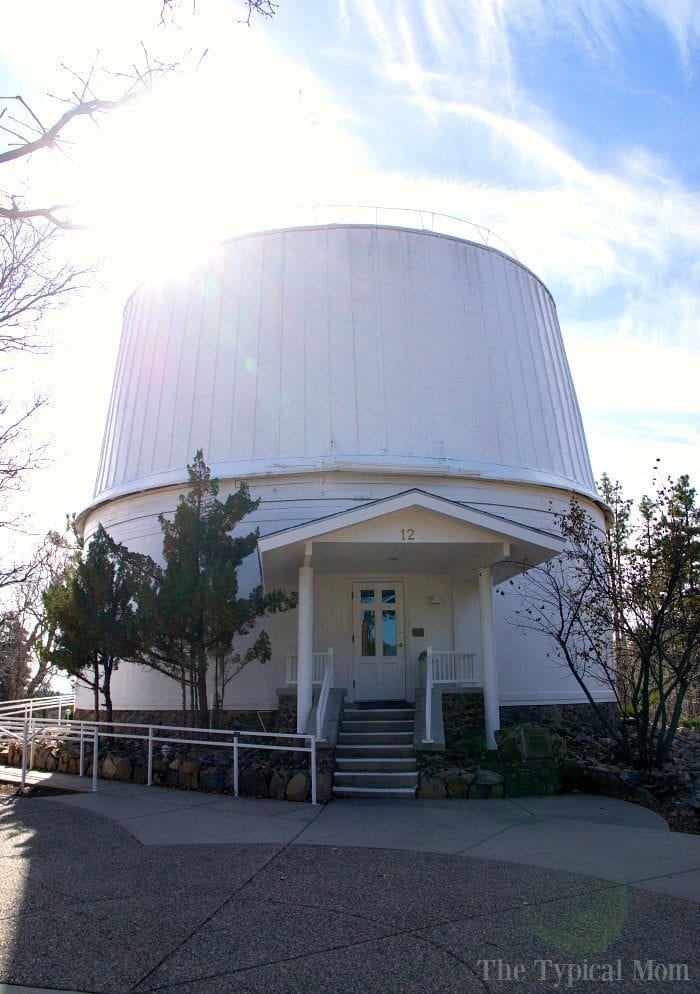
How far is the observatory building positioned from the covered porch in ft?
0.14

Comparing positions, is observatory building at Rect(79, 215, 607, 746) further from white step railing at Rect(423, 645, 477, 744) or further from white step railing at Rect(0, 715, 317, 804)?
white step railing at Rect(0, 715, 317, 804)

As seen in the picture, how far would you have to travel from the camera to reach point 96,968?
13.9 ft

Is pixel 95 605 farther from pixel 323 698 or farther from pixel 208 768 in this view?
pixel 323 698

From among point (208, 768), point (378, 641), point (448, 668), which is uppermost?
point (378, 641)

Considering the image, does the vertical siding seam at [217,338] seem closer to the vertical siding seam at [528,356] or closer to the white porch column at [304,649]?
the white porch column at [304,649]

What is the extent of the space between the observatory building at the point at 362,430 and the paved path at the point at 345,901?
4312mm

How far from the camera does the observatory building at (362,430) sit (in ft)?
45.4

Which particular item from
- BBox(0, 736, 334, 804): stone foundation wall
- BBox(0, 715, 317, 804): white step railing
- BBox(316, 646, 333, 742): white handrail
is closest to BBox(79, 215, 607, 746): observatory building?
BBox(316, 646, 333, 742): white handrail

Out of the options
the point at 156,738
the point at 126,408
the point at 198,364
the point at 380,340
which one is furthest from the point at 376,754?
the point at 126,408

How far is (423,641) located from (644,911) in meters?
8.91

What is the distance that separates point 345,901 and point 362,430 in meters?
10.3

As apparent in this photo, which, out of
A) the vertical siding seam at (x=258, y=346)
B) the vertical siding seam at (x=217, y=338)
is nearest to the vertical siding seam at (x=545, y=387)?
the vertical siding seam at (x=258, y=346)

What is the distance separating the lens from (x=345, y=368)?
50.4 feet

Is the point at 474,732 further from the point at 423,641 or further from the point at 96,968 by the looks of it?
the point at 96,968
